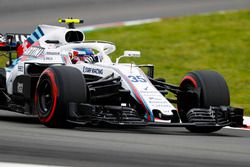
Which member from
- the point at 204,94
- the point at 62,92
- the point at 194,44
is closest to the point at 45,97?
the point at 62,92

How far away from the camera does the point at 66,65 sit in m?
11.4

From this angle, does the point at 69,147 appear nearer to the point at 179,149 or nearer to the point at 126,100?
the point at 179,149

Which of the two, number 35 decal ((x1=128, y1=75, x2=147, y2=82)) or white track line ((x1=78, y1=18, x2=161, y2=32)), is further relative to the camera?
white track line ((x1=78, y1=18, x2=161, y2=32))

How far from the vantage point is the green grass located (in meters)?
18.2

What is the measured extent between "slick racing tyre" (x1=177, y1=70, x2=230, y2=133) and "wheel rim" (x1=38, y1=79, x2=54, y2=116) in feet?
6.54

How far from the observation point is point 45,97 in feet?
36.3

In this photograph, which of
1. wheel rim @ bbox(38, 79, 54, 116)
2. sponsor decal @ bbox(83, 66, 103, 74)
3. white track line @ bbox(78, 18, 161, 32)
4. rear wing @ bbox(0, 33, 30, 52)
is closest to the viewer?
wheel rim @ bbox(38, 79, 54, 116)

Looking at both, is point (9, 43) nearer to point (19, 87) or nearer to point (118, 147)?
point (19, 87)

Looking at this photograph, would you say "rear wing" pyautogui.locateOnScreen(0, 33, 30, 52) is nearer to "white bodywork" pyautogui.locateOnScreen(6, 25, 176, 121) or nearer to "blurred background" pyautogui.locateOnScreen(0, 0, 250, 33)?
"white bodywork" pyautogui.locateOnScreen(6, 25, 176, 121)

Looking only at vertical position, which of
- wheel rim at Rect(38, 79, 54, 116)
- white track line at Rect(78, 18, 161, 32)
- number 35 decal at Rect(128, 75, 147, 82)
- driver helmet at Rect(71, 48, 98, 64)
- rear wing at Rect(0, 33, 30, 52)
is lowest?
wheel rim at Rect(38, 79, 54, 116)

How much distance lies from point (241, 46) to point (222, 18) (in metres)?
2.97

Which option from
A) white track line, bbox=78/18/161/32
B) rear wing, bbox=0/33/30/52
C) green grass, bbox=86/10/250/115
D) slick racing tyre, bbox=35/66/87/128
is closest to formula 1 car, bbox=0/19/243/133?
slick racing tyre, bbox=35/66/87/128

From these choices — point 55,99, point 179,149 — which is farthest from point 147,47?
point 179,149

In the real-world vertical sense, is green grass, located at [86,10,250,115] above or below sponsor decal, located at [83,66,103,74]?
above
